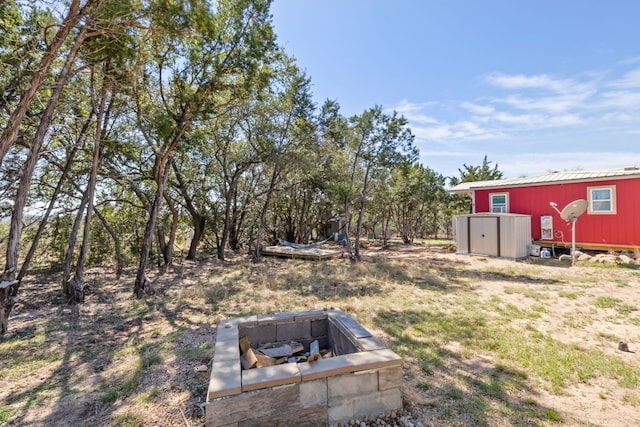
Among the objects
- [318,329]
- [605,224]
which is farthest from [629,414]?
[605,224]

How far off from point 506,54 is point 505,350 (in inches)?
289

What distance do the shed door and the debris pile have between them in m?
8.50

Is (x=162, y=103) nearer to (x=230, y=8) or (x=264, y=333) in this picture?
(x=230, y=8)

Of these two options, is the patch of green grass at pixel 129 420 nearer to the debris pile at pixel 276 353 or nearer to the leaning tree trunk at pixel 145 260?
the debris pile at pixel 276 353

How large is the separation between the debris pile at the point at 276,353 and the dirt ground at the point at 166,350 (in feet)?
1.30

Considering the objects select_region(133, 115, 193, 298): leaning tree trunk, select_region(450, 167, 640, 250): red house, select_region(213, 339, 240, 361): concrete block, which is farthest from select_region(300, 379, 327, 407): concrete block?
select_region(450, 167, 640, 250): red house

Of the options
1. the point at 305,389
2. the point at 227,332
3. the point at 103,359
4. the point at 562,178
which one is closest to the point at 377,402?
the point at 305,389

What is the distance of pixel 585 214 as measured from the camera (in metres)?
8.48

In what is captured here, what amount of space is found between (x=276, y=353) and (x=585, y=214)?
415 inches

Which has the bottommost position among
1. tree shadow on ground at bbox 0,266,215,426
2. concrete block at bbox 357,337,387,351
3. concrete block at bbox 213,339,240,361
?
tree shadow on ground at bbox 0,266,215,426

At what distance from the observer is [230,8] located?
5.11m

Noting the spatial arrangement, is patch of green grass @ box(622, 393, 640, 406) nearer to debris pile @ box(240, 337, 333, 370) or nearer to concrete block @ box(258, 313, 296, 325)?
debris pile @ box(240, 337, 333, 370)

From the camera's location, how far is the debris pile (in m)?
2.04

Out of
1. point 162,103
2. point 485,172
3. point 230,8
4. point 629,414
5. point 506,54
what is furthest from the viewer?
point 485,172
